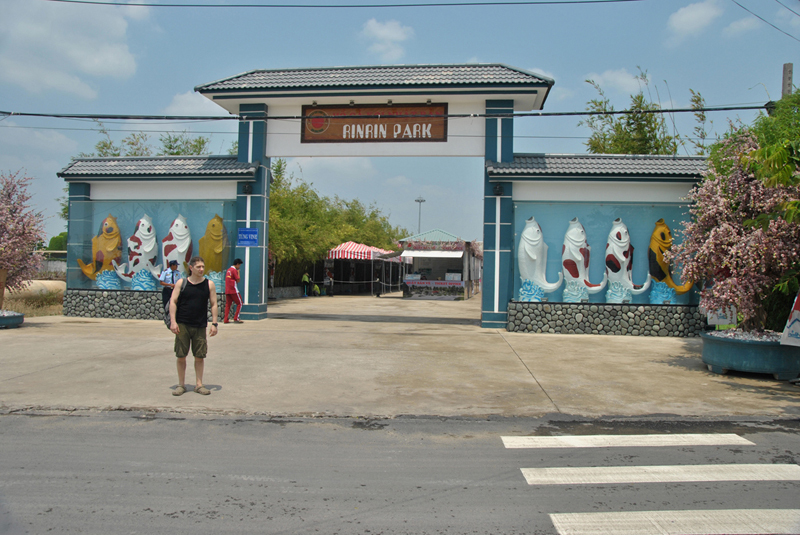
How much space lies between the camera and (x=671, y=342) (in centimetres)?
1296

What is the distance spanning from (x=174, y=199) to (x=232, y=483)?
42.6 feet

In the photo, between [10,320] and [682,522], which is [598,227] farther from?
[10,320]

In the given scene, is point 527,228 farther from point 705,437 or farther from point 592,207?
point 705,437

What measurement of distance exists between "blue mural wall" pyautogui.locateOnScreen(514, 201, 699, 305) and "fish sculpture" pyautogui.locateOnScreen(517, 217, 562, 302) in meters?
0.10

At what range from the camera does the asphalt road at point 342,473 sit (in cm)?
388

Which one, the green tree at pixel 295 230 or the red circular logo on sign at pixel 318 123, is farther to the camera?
the green tree at pixel 295 230

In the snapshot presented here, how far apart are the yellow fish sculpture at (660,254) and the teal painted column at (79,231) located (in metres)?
15.5

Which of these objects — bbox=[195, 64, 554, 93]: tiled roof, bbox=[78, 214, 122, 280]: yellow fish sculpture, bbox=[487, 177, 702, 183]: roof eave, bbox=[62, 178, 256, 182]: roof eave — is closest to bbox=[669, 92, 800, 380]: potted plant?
bbox=[487, 177, 702, 183]: roof eave

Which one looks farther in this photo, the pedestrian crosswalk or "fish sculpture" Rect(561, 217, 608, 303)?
"fish sculpture" Rect(561, 217, 608, 303)

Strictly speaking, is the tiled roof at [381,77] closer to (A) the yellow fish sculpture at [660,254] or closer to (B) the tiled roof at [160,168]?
(B) the tiled roof at [160,168]

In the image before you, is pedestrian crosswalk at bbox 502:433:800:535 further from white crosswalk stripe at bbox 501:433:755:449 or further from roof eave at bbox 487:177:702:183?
roof eave at bbox 487:177:702:183

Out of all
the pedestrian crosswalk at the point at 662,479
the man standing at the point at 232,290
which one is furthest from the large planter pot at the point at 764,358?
the man standing at the point at 232,290

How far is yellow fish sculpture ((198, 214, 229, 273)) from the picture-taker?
1556 cm

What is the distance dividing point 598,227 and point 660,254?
1634mm
